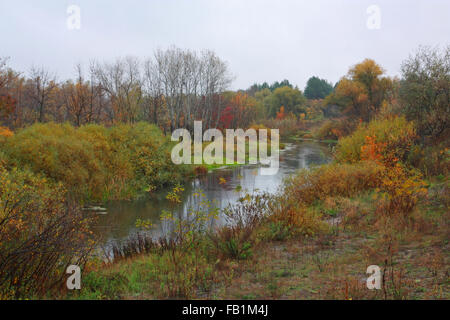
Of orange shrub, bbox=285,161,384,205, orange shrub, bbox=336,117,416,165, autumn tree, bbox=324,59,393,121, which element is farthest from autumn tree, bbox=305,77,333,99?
orange shrub, bbox=285,161,384,205

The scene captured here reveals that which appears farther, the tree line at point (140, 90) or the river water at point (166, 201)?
the tree line at point (140, 90)

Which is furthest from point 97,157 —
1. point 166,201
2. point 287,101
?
point 287,101

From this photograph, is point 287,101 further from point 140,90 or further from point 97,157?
point 97,157

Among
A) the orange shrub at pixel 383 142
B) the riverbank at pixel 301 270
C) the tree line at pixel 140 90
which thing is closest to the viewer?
the riverbank at pixel 301 270

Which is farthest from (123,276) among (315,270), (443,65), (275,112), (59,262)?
(275,112)

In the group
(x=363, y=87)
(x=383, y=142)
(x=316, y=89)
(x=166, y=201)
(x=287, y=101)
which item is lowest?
(x=166, y=201)

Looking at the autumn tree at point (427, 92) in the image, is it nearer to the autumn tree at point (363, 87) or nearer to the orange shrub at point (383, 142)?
the orange shrub at point (383, 142)

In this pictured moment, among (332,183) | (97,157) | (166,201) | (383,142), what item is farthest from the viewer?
(97,157)

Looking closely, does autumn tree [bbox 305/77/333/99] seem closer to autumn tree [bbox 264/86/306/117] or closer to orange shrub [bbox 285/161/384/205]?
autumn tree [bbox 264/86/306/117]

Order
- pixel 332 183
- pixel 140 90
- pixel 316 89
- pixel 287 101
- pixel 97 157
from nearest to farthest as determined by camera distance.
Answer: pixel 332 183
pixel 97 157
pixel 140 90
pixel 287 101
pixel 316 89

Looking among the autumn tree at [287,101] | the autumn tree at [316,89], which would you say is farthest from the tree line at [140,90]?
the autumn tree at [316,89]

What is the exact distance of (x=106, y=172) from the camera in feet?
53.3

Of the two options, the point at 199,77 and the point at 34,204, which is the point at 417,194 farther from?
the point at 199,77

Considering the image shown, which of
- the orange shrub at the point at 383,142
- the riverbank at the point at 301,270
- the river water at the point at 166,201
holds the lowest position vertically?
the river water at the point at 166,201
